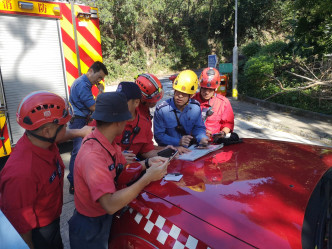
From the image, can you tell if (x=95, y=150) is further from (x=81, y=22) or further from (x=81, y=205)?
(x=81, y=22)

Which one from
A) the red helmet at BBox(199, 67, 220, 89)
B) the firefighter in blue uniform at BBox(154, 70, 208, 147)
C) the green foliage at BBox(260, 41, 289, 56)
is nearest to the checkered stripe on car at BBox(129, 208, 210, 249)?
the firefighter in blue uniform at BBox(154, 70, 208, 147)

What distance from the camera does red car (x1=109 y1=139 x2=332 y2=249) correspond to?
1.31 meters

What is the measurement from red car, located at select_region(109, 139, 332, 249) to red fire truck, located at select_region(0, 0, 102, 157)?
11.0 ft

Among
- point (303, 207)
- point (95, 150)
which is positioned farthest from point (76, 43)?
point (303, 207)

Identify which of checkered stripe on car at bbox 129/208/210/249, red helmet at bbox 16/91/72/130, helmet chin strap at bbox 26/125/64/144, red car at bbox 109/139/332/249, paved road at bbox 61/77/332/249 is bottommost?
paved road at bbox 61/77/332/249

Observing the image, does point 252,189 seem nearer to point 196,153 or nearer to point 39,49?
point 196,153

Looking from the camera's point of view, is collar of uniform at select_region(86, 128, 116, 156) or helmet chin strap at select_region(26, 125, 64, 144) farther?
helmet chin strap at select_region(26, 125, 64, 144)

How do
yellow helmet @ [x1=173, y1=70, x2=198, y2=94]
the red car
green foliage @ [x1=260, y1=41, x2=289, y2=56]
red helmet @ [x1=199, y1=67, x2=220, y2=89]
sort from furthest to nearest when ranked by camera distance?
green foliage @ [x1=260, y1=41, x2=289, y2=56]
red helmet @ [x1=199, y1=67, x2=220, y2=89]
yellow helmet @ [x1=173, y1=70, x2=198, y2=94]
the red car

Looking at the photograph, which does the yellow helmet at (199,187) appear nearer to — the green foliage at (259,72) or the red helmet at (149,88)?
the red helmet at (149,88)

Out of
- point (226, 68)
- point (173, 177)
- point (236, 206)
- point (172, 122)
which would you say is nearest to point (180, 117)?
point (172, 122)

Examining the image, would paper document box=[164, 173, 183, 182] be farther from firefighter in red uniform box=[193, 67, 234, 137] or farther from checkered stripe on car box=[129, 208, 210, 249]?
firefighter in red uniform box=[193, 67, 234, 137]

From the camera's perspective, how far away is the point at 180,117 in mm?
3207

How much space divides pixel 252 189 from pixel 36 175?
54.3 inches

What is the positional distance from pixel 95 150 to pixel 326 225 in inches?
51.4
